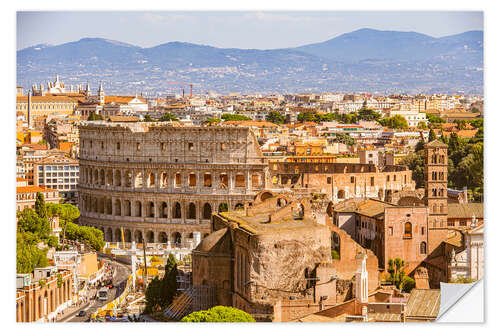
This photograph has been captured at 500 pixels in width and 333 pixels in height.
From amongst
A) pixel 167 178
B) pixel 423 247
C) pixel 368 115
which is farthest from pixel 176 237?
pixel 368 115

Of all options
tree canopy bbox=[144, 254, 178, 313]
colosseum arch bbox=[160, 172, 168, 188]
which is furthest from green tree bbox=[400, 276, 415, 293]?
colosseum arch bbox=[160, 172, 168, 188]

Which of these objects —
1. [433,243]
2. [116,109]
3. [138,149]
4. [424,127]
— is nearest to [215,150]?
[138,149]

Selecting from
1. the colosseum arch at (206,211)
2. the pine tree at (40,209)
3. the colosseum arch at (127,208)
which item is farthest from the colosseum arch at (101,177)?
the pine tree at (40,209)

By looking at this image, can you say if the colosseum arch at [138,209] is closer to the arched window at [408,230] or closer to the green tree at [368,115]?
the arched window at [408,230]

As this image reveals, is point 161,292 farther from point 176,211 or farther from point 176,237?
point 176,211

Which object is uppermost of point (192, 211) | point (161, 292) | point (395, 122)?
point (395, 122)
